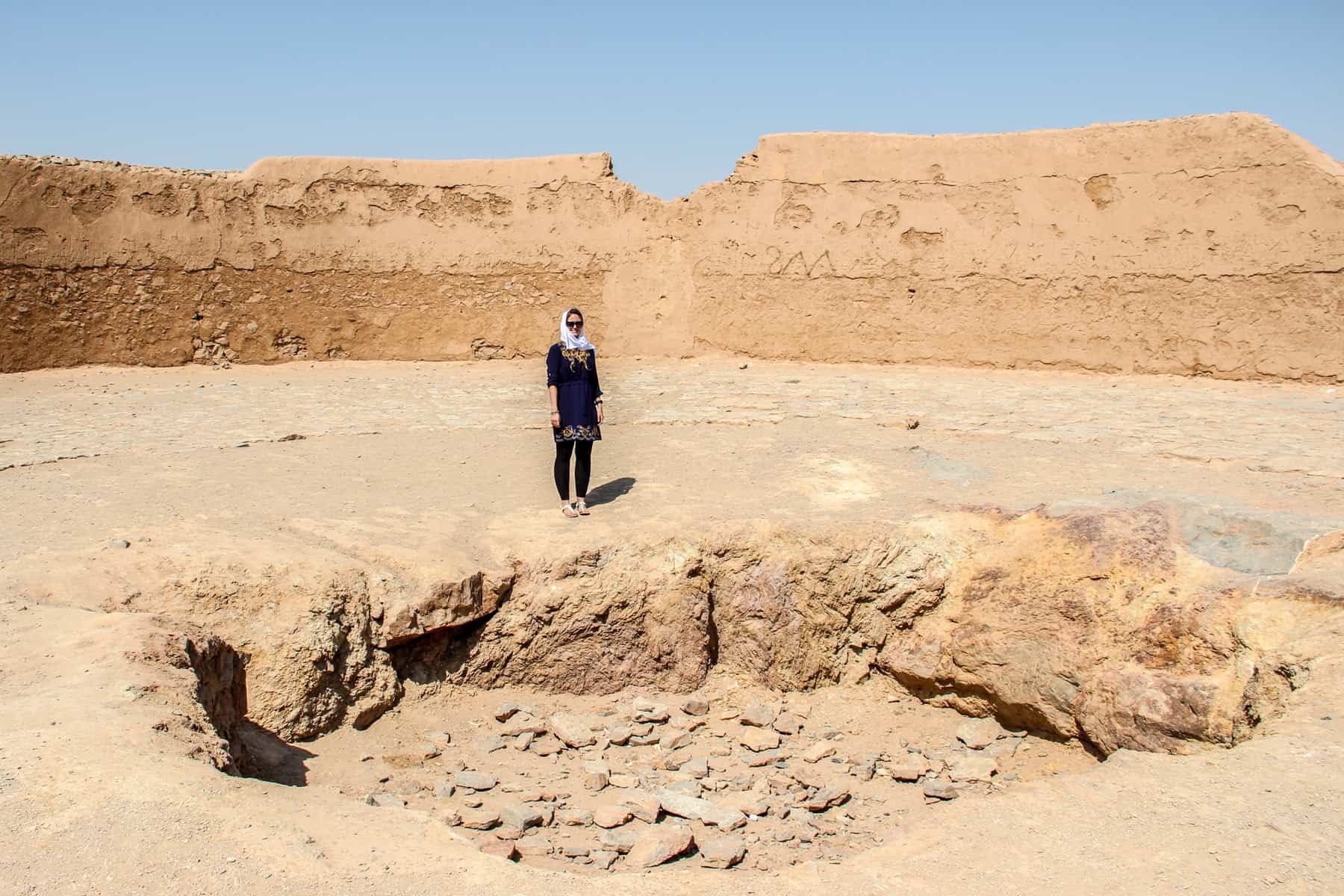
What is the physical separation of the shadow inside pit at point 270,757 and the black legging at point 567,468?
1.90 m

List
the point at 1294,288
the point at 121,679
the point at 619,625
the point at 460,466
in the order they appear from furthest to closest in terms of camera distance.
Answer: the point at 1294,288 → the point at 460,466 → the point at 619,625 → the point at 121,679

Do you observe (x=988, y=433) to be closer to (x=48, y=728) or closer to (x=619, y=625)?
(x=619, y=625)

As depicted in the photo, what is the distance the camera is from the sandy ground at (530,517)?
2.87 metres

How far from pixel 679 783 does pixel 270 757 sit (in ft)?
5.42

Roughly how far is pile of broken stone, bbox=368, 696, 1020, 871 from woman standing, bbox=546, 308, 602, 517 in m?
1.25

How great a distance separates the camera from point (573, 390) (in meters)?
5.79

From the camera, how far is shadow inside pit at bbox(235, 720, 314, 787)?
13.4ft

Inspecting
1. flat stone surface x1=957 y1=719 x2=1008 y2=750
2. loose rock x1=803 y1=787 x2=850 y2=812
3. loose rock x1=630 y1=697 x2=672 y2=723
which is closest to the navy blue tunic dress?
loose rock x1=630 y1=697 x2=672 y2=723

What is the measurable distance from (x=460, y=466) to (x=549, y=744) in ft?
7.72

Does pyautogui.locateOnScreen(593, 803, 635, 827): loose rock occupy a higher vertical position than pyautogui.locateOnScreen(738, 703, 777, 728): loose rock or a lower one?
lower

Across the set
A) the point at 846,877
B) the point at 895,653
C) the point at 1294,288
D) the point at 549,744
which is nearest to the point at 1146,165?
the point at 1294,288

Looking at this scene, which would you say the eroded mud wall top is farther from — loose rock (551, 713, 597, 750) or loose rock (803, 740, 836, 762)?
loose rock (551, 713, 597, 750)

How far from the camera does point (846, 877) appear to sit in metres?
3.03

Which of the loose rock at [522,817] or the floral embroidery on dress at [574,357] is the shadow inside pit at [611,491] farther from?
the loose rock at [522,817]
